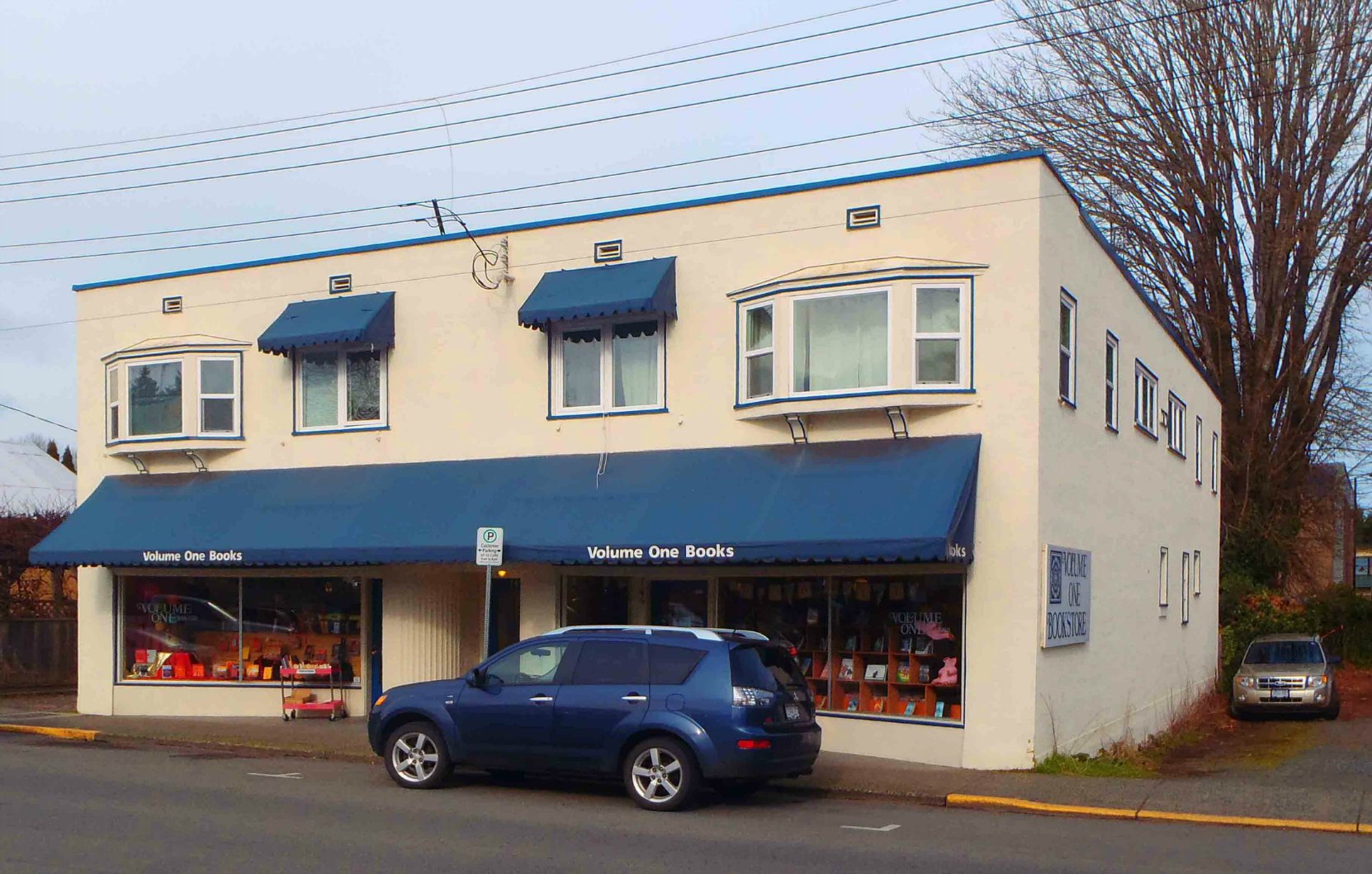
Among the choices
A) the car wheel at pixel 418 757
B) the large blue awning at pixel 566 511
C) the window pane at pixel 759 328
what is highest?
the window pane at pixel 759 328

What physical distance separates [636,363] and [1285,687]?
14.7 m

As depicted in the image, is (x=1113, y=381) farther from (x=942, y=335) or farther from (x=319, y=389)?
(x=319, y=389)

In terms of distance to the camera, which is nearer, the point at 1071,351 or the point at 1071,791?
the point at 1071,791

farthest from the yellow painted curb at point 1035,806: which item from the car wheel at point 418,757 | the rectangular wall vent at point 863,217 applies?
the rectangular wall vent at point 863,217

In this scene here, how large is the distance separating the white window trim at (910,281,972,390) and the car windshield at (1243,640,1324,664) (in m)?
13.9

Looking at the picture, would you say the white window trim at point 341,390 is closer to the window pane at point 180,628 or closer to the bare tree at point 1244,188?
the window pane at point 180,628

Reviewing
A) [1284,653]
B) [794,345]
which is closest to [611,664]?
[794,345]

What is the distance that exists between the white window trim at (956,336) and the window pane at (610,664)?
193 inches

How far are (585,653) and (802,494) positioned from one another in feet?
12.5

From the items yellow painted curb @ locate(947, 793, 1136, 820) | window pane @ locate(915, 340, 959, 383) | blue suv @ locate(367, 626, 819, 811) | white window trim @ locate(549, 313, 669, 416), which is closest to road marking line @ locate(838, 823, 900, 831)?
blue suv @ locate(367, 626, 819, 811)

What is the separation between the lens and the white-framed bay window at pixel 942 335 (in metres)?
15.7

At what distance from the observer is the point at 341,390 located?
2022cm

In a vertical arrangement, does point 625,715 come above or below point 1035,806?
above

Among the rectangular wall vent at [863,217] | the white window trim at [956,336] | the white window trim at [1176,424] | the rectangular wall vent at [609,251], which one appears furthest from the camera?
the white window trim at [1176,424]
